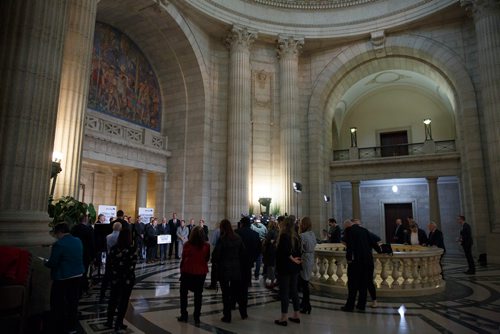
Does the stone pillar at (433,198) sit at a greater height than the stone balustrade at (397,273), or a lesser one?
greater

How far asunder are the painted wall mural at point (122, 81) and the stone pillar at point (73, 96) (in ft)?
16.0

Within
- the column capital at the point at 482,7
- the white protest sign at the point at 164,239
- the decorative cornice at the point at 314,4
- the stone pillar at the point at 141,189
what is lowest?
the white protest sign at the point at 164,239

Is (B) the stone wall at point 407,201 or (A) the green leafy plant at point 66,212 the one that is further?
(B) the stone wall at point 407,201

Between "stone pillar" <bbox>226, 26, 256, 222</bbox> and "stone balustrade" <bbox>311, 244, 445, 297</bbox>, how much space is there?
7.65m

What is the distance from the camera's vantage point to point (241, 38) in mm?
15734

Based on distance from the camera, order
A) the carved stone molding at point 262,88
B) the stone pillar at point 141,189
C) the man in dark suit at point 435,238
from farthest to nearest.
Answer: the carved stone molding at point 262,88, the stone pillar at point 141,189, the man in dark suit at point 435,238

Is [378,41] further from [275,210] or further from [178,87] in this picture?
[178,87]

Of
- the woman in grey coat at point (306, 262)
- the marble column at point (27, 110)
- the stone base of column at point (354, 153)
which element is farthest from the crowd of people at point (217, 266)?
the stone base of column at point (354, 153)

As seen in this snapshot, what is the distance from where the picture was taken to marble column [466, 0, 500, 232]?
12000 millimetres

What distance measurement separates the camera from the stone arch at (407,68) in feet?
45.4

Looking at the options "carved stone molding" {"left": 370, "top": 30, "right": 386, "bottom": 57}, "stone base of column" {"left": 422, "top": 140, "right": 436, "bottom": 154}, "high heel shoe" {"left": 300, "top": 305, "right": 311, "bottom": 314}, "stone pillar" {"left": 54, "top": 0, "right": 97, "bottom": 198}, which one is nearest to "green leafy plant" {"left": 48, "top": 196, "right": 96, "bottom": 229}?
"stone pillar" {"left": 54, "top": 0, "right": 97, "bottom": 198}

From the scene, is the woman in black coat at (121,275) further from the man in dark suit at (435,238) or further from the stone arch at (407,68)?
the stone arch at (407,68)

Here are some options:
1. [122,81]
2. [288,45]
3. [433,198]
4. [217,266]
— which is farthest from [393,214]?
[217,266]

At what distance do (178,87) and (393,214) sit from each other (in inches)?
539
